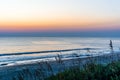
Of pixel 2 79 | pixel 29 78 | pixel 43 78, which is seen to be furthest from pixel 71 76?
pixel 2 79

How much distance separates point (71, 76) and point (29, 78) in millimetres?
1323

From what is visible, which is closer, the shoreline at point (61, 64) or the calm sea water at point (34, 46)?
the shoreline at point (61, 64)

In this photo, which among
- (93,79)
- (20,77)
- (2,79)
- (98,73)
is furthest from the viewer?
(2,79)

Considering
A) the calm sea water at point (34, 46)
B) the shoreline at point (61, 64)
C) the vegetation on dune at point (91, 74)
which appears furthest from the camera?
the calm sea water at point (34, 46)

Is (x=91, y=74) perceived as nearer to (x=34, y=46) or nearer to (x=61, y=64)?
(x=61, y=64)

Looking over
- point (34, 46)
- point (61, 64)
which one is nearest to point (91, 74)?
point (61, 64)

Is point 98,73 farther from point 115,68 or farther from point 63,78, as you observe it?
point 63,78

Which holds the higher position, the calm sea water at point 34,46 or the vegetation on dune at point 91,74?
the vegetation on dune at point 91,74

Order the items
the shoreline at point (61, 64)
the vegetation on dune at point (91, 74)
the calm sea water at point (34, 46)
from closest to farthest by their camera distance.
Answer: the vegetation on dune at point (91, 74), the shoreline at point (61, 64), the calm sea water at point (34, 46)

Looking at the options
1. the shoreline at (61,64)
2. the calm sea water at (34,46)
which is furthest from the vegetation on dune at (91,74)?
the calm sea water at (34,46)

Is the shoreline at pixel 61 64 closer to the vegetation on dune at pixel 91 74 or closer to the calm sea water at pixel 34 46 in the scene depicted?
the vegetation on dune at pixel 91 74

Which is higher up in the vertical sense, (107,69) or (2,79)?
(107,69)

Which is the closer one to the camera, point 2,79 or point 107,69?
point 107,69

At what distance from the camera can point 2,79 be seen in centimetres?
1130
